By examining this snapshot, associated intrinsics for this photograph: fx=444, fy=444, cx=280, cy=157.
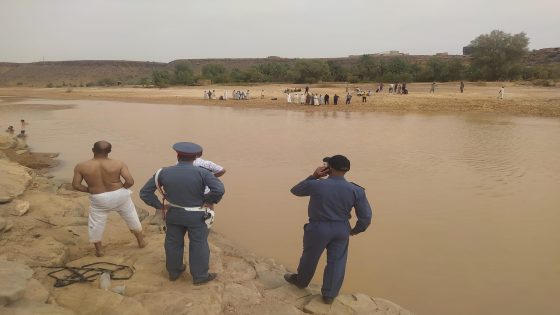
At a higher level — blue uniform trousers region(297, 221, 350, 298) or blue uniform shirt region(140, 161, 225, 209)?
blue uniform shirt region(140, 161, 225, 209)

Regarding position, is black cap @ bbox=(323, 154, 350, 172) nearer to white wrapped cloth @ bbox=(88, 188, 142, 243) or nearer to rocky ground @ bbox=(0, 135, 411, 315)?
rocky ground @ bbox=(0, 135, 411, 315)

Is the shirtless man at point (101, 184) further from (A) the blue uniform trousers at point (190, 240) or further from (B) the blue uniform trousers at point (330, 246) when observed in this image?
(B) the blue uniform trousers at point (330, 246)

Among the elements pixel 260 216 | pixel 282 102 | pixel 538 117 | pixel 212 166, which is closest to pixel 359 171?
pixel 260 216

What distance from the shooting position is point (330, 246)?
14.8 ft

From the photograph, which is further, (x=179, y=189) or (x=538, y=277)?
(x=538, y=277)

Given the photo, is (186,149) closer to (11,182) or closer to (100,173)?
(100,173)

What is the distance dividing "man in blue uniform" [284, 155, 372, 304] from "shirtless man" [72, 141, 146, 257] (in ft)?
6.90

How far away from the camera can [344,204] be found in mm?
4371

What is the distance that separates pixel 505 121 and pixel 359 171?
1631cm

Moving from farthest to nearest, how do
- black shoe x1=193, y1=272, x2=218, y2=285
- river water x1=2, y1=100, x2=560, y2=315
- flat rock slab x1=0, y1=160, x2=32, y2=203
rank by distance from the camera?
1. flat rock slab x1=0, y1=160, x2=32, y2=203
2. river water x1=2, y1=100, x2=560, y2=315
3. black shoe x1=193, y1=272, x2=218, y2=285

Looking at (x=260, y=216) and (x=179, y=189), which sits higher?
(x=179, y=189)

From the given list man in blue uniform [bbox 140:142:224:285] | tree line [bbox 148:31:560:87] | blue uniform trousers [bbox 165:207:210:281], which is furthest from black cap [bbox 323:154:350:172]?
tree line [bbox 148:31:560:87]

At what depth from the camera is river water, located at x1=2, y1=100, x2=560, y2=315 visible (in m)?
5.94

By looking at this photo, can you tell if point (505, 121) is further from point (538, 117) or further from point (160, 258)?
point (160, 258)
